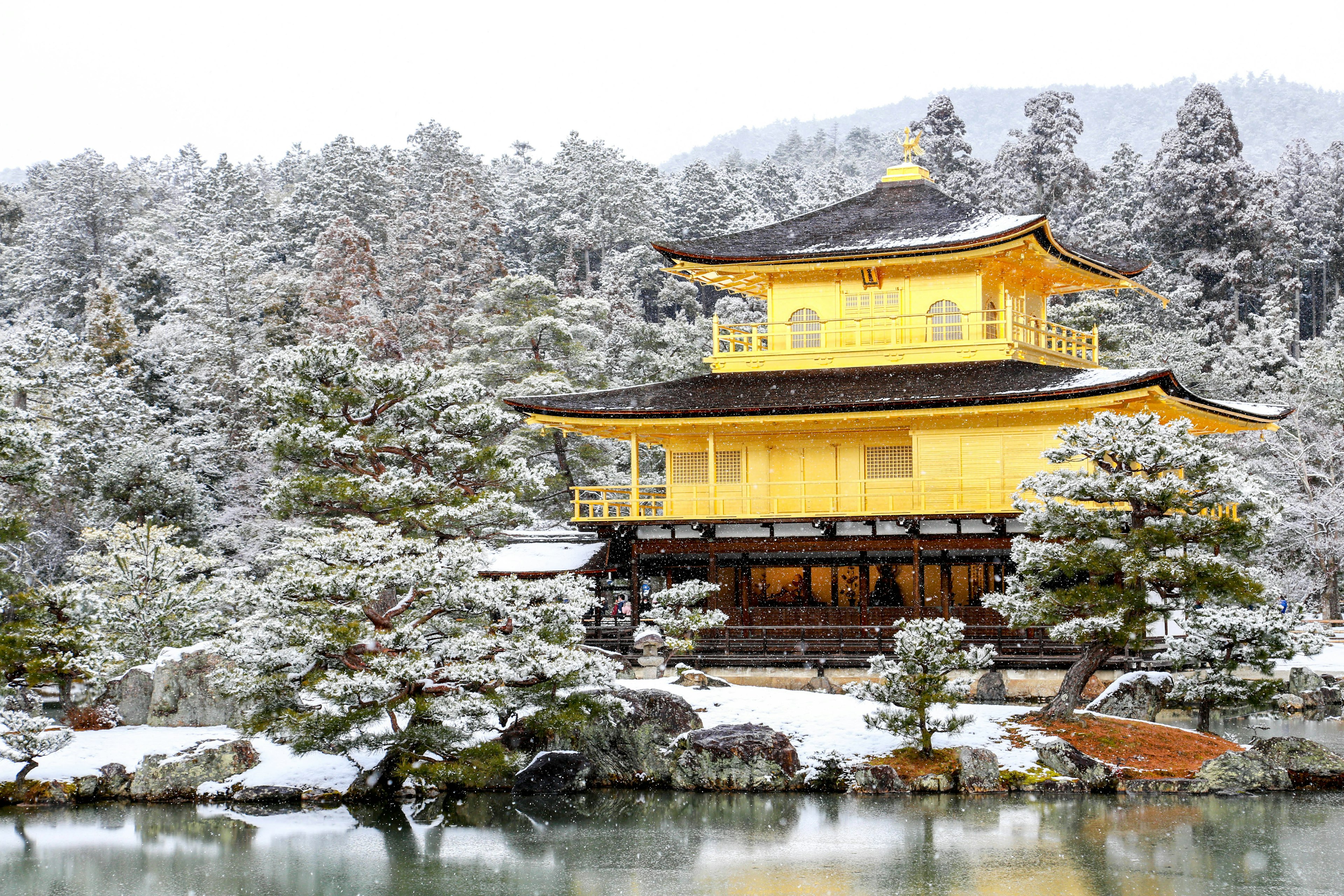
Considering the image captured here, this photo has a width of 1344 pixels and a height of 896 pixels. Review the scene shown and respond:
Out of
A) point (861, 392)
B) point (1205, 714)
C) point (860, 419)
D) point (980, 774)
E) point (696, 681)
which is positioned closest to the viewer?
point (980, 774)

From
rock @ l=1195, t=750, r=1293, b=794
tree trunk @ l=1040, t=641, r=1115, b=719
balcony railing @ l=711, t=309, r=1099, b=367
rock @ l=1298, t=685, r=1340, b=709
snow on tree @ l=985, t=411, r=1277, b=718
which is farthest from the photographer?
balcony railing @ l=711, t=309, r=1099, b=367

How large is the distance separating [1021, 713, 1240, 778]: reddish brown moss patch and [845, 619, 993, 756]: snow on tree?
1.97 m

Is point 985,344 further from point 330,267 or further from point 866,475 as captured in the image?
point 330,267

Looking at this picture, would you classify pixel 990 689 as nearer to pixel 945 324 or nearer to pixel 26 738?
pixel 945 324

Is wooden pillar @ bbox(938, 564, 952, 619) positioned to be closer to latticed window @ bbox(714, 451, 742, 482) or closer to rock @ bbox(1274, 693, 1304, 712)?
latticed window @ bbox(714, 451, 742, 482)

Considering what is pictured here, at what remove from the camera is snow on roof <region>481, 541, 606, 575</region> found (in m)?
32.4

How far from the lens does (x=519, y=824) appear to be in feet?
66.8

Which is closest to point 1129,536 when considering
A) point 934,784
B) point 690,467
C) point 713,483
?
point 934,784

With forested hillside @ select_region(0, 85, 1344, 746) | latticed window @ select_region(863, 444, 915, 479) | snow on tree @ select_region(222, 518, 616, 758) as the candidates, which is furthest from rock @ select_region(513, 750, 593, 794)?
latticed window @ select_region(863, 444, 915, 479)

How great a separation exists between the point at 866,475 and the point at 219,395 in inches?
1130

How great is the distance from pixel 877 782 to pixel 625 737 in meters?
4.50

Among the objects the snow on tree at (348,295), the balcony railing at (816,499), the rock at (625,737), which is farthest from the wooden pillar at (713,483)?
the snow on tree at (348,295)

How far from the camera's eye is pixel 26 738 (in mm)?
22406

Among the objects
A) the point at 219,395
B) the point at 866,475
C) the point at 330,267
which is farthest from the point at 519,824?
the point at 330,267
